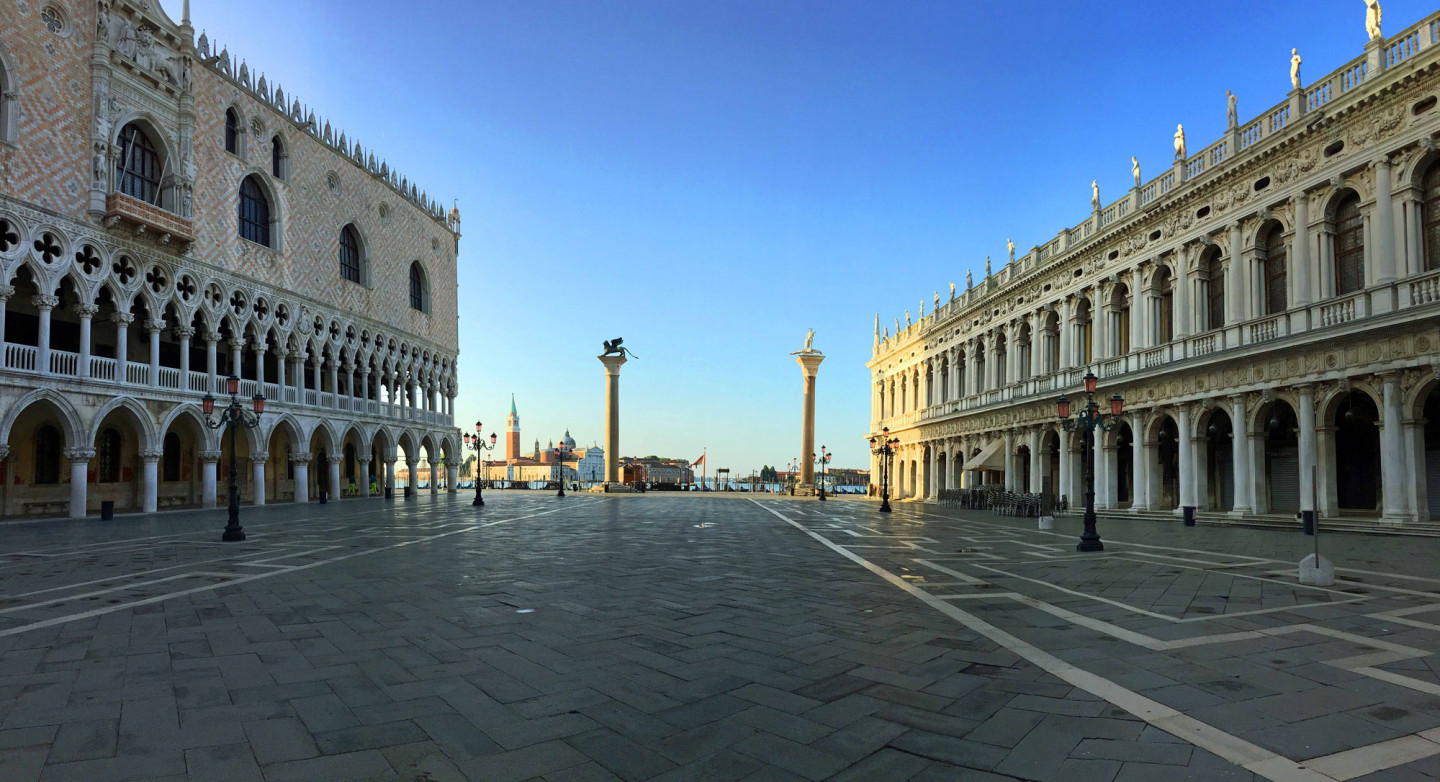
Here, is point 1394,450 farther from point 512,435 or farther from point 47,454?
point 512,435

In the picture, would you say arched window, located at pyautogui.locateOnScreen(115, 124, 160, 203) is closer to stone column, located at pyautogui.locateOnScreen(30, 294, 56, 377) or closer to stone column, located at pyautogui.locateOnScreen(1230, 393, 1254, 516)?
stone column, located at pyautogui.locateOnScreen(30, 294, 56, 377)

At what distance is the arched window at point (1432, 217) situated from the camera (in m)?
18.1

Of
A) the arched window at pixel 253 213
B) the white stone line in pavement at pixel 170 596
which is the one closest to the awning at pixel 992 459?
the white stone line in pavement at pixel 170 596

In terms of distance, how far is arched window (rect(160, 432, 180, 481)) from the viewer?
33094 millimetres

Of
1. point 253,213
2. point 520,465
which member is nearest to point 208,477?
point 253,213

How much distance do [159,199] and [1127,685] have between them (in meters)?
37.0

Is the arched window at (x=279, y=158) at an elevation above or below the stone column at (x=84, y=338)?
above

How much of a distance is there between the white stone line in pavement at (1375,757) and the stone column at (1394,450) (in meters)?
18.4

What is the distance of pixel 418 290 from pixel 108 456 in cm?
2407

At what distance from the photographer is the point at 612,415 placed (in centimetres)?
5766

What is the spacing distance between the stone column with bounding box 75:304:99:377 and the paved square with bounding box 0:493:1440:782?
17611 mm

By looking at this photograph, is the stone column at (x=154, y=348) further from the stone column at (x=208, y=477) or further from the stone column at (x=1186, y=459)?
the stone column at (x=1186, y=459)

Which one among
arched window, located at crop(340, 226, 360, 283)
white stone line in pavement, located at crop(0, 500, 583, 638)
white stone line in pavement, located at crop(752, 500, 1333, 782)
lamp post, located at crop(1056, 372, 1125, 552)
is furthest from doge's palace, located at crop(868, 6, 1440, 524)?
arched window, located at crop(340, 226, 360, 283)

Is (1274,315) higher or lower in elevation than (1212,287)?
lower
